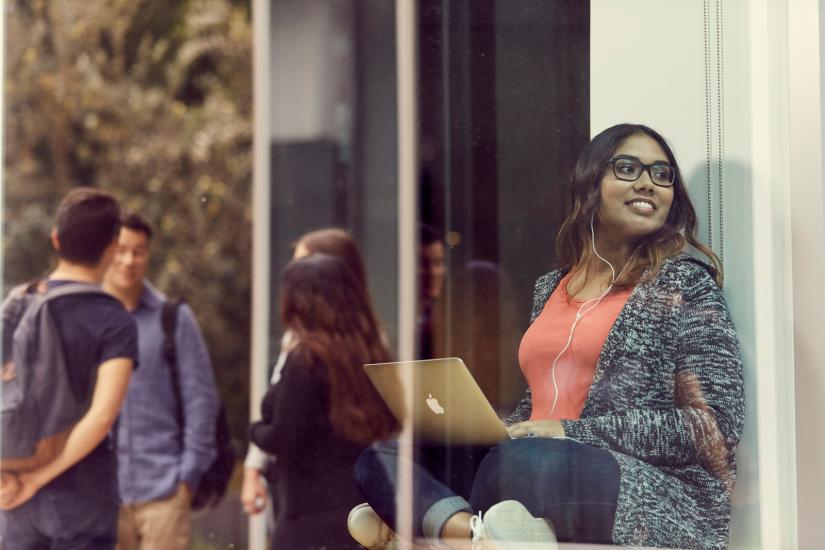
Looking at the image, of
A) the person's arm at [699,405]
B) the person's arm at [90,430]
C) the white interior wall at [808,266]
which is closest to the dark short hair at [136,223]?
the person's arm at [90,430]

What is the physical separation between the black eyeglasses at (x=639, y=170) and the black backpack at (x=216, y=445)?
1.78 meters

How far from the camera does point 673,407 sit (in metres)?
2.29

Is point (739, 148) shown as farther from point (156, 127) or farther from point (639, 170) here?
point (156, 127)

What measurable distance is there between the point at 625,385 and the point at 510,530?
45 centimetres

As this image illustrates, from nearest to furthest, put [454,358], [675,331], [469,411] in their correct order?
[675,331], [469,411], [454,358]

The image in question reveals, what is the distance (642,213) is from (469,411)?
0.64 metres

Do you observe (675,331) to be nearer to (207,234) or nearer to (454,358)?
(454,358)

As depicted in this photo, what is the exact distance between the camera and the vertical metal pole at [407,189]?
3.01m

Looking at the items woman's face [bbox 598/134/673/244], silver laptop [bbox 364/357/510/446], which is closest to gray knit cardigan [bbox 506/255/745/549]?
woman's face [bbox 598/134/673/244]

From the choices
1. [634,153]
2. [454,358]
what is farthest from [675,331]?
[454,358]

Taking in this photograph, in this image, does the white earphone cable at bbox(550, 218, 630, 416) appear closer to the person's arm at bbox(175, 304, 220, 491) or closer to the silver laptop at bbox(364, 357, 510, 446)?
the silver laptop at bbox(364, 357, 510, 446)

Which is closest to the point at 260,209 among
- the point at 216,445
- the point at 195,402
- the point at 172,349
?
the point at 172,349

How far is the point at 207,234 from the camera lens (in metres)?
3.93

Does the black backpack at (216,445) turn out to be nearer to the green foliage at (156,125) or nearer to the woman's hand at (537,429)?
the green foliage at (156,125)
